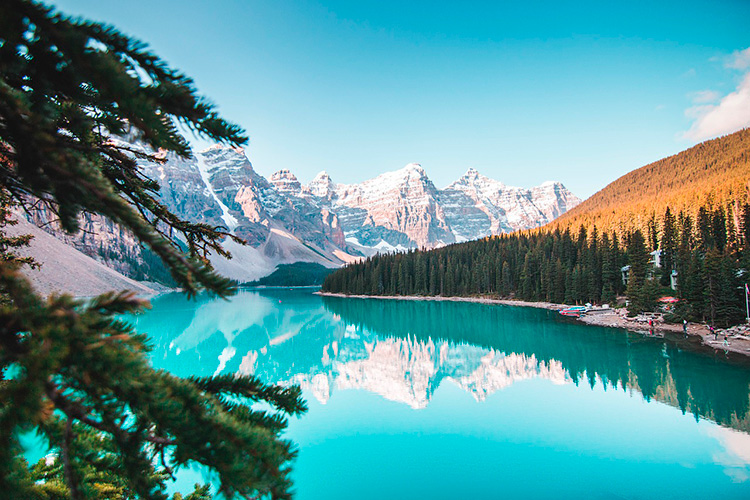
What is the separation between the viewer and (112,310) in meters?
1.16

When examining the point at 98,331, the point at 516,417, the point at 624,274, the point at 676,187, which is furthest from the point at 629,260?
the point at 676,187

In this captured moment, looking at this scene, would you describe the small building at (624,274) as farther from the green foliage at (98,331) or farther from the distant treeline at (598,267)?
the green foliage at (98,331)

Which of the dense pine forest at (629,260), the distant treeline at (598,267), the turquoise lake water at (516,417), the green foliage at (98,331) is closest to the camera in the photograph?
the green foliage at (98,331)

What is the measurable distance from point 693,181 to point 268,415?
164 meters

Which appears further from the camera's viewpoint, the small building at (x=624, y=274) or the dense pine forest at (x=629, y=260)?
the small building at (x=624, y=274)

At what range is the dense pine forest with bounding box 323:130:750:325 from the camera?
130 feet

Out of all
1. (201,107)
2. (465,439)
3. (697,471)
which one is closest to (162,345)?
(465,439)

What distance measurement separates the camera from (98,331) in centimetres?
111

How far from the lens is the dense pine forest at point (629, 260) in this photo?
130ft

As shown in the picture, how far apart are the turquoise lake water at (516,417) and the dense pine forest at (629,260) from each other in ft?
32.1

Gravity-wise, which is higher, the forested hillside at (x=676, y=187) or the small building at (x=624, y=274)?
the forested hillside at (x=676, y=187)

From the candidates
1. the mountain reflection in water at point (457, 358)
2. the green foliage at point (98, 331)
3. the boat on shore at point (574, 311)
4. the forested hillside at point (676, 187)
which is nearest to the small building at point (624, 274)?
the boat on shore at point (574, 311)

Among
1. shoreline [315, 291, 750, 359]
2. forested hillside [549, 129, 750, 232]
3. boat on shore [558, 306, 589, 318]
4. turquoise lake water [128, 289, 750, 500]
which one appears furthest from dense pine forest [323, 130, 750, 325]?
turquoise lake water [128, 289, 750, 500]

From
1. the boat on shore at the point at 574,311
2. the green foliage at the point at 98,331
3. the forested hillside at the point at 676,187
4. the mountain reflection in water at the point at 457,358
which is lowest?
the mountain reflection in water at the point at 457,358
